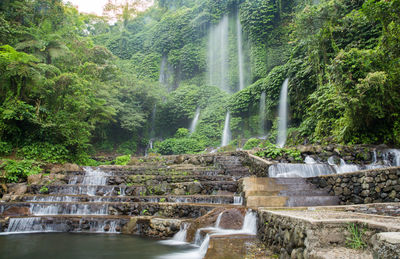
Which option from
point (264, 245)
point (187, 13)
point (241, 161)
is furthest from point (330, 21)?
point (187, 13)

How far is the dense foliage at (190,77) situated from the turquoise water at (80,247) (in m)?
7.36

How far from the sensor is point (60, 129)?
1292 centimetres

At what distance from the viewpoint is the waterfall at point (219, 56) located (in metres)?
28.0

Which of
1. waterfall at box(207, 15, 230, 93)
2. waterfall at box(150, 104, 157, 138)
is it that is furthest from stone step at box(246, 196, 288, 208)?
waterfall at box(207, 15, 230, 93)

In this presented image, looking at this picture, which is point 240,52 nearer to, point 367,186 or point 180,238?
point 367,186

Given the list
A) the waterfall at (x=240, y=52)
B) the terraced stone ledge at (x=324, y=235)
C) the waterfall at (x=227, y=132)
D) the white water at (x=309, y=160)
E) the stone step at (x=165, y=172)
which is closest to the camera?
the terraced stone ledge at (x=324, y=235)

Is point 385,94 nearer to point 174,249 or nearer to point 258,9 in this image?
point 174,249

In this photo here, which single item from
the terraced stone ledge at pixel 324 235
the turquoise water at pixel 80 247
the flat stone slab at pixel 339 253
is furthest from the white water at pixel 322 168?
the flat stone slab at pixel 339 253

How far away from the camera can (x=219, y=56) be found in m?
28.7

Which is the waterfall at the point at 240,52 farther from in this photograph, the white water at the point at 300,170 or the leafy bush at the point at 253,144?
the white water at the point at 300,170

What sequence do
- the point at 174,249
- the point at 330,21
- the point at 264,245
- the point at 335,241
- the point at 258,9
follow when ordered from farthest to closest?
the point at 258,9, the point at 330,21, the point at 174,249, the point at 264,245, the point at 335,241

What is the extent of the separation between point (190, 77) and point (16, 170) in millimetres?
22465

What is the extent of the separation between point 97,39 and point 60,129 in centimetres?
2592

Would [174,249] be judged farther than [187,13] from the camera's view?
No
